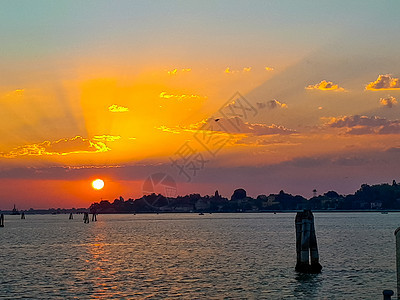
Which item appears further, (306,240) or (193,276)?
(193,276)

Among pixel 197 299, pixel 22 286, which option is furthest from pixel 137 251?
pixel 197 299

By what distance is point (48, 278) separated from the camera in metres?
53.0

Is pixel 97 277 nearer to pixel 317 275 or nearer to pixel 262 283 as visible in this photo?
pixel 262 283

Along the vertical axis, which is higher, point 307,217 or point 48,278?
point 307,217

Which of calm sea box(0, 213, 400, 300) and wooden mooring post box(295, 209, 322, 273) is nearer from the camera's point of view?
calm sea box(0, 213, 400, 300)

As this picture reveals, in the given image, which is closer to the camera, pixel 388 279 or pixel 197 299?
pixel 197 299

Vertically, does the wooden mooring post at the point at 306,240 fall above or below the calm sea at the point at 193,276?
above

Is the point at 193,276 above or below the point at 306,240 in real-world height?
below

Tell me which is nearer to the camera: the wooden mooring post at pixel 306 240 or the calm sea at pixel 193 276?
the calm sea at pixel 193 276

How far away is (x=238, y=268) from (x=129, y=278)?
13017 mm

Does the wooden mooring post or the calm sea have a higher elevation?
the wooden mooring post

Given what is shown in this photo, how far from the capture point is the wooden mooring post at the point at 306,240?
165 ft

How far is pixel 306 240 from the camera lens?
165 ft

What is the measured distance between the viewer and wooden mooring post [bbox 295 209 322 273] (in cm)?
5041
